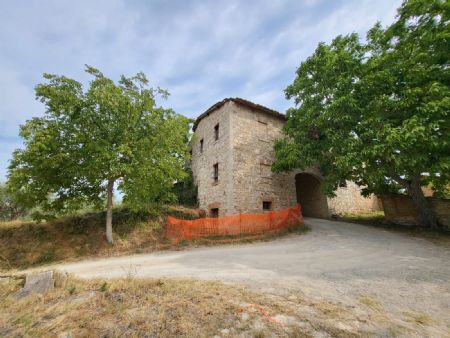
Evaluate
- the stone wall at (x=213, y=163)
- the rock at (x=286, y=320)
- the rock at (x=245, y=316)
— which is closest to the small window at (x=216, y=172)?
the stone wall at (x=213, y=163)

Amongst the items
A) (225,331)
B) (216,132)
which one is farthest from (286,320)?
(216,132)

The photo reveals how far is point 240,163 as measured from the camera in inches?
579

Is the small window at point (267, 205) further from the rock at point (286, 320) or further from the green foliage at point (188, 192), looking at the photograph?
the rock at point (286, 320)

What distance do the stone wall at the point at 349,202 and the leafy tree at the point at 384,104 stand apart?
6.78m

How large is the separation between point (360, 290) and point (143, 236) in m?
10.3

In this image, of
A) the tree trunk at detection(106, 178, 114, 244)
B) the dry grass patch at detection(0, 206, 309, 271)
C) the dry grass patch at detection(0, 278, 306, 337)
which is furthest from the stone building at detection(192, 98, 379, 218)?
the dry grass patch at detection(0, 278, 306, 337)

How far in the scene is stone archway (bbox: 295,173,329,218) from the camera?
1884cm

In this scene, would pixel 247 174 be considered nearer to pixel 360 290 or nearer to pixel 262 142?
pixel 262 142

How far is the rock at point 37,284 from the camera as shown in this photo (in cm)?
434

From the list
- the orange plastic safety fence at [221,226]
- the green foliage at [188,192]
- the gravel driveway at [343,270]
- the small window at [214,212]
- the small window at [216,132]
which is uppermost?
the small window at [216,132]

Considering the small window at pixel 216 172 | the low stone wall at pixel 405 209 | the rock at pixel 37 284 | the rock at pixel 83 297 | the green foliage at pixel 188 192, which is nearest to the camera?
the rock at pixel 83 297

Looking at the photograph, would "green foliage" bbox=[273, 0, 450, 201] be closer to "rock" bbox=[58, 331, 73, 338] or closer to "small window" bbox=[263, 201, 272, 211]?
"small window" bbox=[263, 201, 272, 211]

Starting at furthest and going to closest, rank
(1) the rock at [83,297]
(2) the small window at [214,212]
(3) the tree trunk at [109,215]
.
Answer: (2) the small window at [214,212] < (3) the tree trunk at [109,215] < (1) the rock at [83,297]

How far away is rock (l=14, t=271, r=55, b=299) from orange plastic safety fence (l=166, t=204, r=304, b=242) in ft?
23.8
